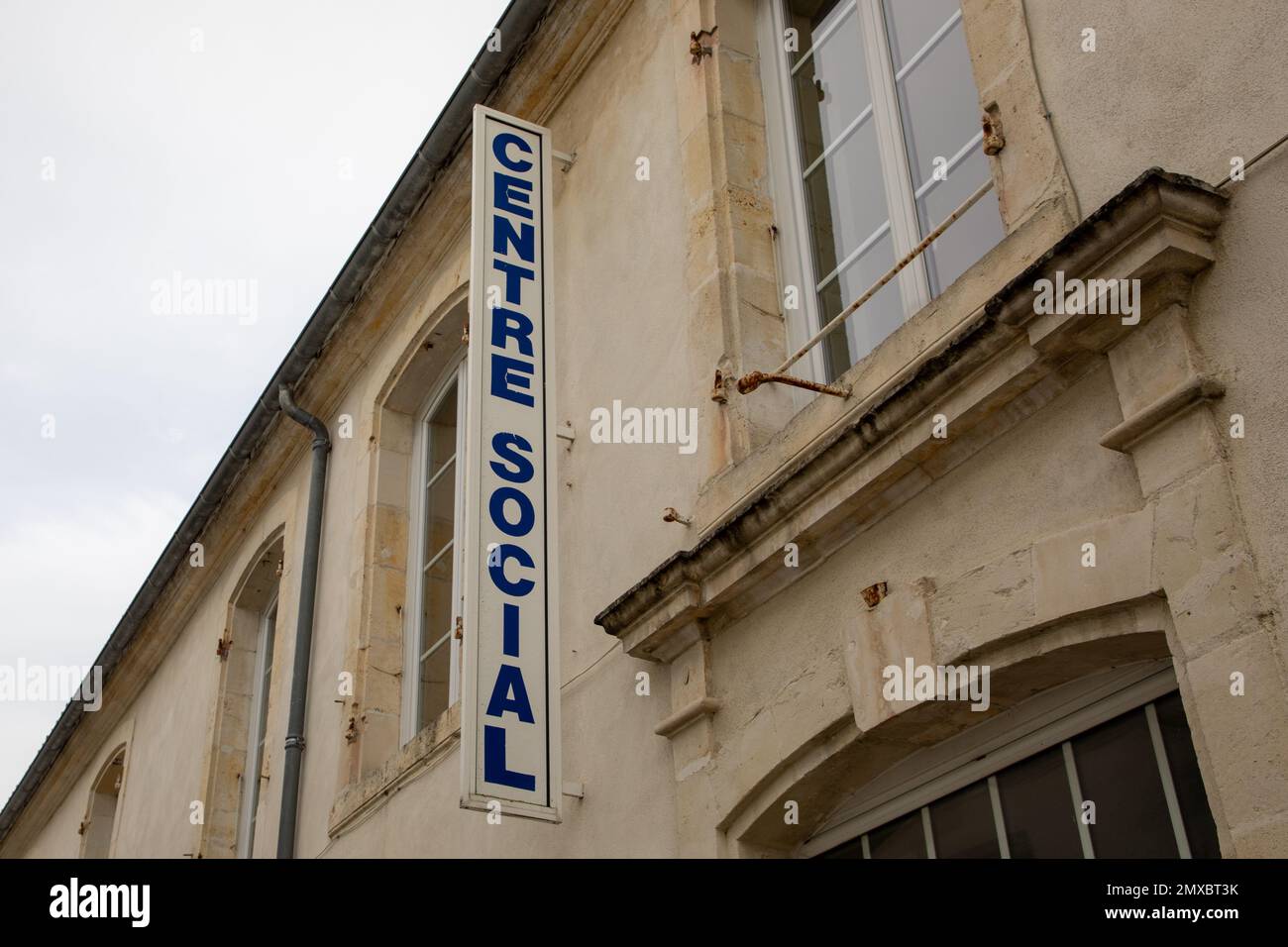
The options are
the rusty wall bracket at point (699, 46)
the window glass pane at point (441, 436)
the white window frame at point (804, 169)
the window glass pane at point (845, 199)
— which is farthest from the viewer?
the window glass pane at point (441, 436)

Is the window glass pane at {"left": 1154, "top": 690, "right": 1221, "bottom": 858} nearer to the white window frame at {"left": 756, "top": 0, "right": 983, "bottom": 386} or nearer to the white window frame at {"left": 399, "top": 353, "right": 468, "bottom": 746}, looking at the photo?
the white window frame at {"left": 756, "top": 0, "right": 983, "bottom": 386}

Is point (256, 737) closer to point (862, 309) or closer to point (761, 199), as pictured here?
point (761, 199)

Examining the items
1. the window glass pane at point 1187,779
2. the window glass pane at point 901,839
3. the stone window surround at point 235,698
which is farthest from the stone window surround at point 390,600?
the window glass pane at point 1187,779

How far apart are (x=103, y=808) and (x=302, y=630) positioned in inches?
230

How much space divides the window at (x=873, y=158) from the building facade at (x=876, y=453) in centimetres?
2

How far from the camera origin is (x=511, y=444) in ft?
18.0

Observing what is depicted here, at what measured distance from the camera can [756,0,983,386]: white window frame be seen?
4.89 m

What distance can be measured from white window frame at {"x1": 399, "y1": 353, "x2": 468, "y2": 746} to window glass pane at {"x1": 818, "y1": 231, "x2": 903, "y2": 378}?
103 inches

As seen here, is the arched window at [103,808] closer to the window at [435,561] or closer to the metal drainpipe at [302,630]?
the metal drainpipe at [302,630]

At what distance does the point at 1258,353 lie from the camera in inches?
132

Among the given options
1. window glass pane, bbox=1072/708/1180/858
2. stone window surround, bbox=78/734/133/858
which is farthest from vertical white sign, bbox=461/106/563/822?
stone window surround, bbox=78/734/133/858

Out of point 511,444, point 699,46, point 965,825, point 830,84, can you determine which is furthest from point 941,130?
point 965,825

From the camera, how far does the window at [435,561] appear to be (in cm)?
747
